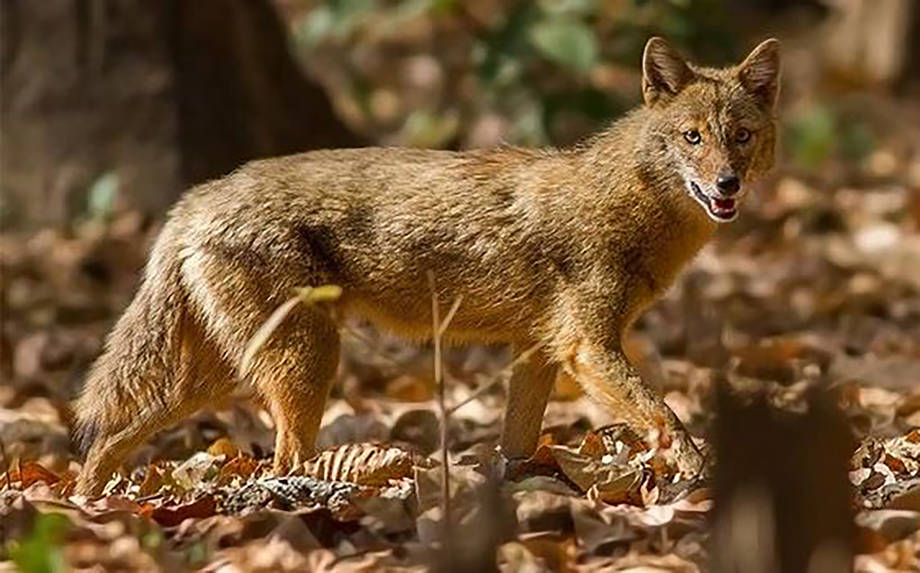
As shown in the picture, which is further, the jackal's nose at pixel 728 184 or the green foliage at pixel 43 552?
the jackal's nose at pixel 728 184

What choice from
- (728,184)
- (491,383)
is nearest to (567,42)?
(728,184)

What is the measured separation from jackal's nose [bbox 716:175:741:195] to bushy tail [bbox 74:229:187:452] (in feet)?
6.42

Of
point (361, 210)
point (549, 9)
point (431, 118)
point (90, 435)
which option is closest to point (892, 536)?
point (361, 210)

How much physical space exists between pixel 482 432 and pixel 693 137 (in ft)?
5.69

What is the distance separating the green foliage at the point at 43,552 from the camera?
203 inches

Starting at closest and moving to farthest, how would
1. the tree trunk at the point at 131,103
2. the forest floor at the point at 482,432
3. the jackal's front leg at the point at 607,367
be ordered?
1. the forest floor at the point at 482,432
2. the jackal's front leg at the point at 607,367
3. the tree trunk at the point at 131,103

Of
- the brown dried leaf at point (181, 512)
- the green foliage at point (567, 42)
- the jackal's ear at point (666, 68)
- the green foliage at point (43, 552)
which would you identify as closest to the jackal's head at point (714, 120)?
the jackal's ear at point (666, 68)

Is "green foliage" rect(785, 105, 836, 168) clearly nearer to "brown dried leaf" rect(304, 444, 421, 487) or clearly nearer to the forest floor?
the forest floor

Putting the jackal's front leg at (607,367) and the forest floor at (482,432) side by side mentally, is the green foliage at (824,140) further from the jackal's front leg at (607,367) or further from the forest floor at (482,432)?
the jackal's front leg at (607,367)

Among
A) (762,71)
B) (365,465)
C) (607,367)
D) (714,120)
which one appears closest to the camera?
(365,465)

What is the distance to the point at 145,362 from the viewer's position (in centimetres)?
793

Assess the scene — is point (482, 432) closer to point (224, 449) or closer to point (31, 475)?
point (224, 449)

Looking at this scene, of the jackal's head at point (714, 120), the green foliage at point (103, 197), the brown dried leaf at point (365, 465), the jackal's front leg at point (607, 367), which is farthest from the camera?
the green foliage at point (103, 197)

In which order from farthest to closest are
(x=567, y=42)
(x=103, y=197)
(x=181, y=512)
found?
(x=103, y=197), (x=567, y=42), (x=181, y=512)
